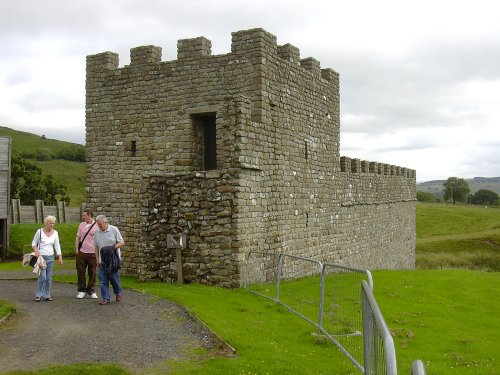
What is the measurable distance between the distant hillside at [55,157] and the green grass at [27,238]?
25.5m

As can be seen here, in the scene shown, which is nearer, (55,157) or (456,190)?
(55,157)

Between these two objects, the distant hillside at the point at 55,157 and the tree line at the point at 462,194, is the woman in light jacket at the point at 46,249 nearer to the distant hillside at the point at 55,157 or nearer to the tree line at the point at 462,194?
the distant hillside at the point at 55,157

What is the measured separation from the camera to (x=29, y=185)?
40.3 meters

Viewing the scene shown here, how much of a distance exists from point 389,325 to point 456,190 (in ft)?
338

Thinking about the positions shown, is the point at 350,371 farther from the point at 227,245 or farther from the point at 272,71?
the point at 272,71

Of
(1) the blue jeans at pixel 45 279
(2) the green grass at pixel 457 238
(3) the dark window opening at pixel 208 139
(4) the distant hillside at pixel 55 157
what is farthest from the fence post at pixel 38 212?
(4) the distant hillside at pixel 55 157

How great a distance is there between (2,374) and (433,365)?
593 centimetres

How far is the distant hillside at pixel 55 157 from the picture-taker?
2473 inches

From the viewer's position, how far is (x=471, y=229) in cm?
5047

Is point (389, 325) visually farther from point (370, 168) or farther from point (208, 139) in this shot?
point (370, 168)

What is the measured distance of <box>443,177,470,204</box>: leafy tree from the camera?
106750 millimetres

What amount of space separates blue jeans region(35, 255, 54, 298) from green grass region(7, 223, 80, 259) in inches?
447

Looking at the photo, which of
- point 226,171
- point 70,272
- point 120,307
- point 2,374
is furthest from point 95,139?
point 2,374

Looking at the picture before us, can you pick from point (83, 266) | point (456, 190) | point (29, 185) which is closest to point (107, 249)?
point (83, 266)
